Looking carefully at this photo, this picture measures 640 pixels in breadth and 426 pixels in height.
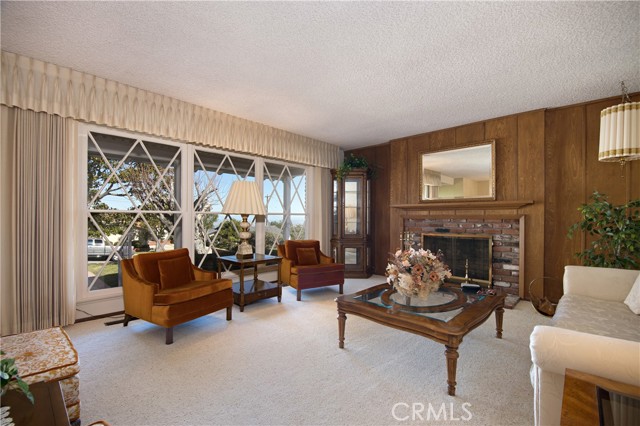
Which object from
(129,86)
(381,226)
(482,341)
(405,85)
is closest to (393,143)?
(381,226)

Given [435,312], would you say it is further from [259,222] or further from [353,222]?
[353,222]

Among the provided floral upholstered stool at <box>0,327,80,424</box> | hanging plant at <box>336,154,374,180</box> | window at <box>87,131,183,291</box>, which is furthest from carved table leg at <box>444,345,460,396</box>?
hanging plant at <box>336,154,374,180</box>

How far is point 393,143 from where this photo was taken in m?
5.54

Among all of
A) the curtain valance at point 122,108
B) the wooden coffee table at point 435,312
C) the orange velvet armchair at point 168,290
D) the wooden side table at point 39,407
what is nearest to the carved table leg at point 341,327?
the wooden coffee table at point 435,312

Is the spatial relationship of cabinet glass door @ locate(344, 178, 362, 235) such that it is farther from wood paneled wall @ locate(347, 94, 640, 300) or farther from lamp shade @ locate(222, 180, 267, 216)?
lamp shade @ locate(222, 180, 267, 216)

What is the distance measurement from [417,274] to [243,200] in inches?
92.6

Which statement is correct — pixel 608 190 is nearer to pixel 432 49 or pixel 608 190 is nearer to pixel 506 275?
pixel 506 275

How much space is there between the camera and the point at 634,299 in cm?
223

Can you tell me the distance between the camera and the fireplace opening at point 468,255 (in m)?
4.41

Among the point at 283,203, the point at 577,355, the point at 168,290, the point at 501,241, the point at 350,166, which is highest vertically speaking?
the point at 350,166

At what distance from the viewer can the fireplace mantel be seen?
4059mm

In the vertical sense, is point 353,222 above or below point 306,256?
above

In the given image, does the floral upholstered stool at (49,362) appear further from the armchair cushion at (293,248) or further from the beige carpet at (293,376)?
the armchair cushion at (293,248)

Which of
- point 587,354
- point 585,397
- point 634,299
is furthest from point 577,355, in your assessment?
point 634,299
